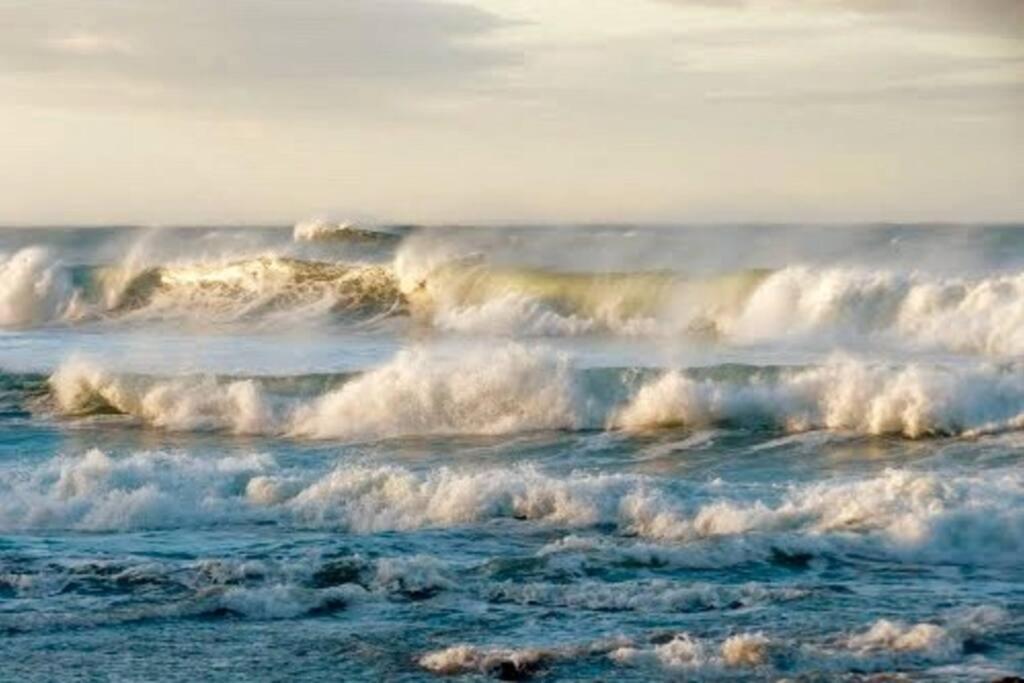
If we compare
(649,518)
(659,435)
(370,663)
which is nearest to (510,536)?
(649,518)

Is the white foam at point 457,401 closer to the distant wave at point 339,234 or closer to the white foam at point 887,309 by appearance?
the white foam at point 887,309

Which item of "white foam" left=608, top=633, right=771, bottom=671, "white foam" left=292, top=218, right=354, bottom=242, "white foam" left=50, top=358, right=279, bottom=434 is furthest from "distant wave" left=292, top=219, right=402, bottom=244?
"white foam" left=608, top=633, right=771, bottom=671

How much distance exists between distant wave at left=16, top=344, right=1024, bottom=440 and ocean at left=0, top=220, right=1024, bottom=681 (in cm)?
5

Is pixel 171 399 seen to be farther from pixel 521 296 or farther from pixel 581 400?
pixel 521 296

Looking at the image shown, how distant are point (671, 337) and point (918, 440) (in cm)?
1290

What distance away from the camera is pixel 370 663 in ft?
38.5

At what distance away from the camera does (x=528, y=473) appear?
17984mm

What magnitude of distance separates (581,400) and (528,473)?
271 inches

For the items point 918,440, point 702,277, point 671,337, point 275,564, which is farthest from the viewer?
point 702,277

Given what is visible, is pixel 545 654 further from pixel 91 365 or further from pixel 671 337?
pixel 671 337

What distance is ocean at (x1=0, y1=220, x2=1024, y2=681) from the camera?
1220cm

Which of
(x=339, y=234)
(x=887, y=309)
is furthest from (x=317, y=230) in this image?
(x=887, y=309)

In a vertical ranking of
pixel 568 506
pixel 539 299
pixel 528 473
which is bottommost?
pixel 568 506

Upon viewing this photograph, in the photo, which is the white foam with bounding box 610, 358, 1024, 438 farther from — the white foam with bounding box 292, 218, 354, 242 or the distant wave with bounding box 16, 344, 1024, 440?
the white foam with bounding box 292, 218, 354, 242
